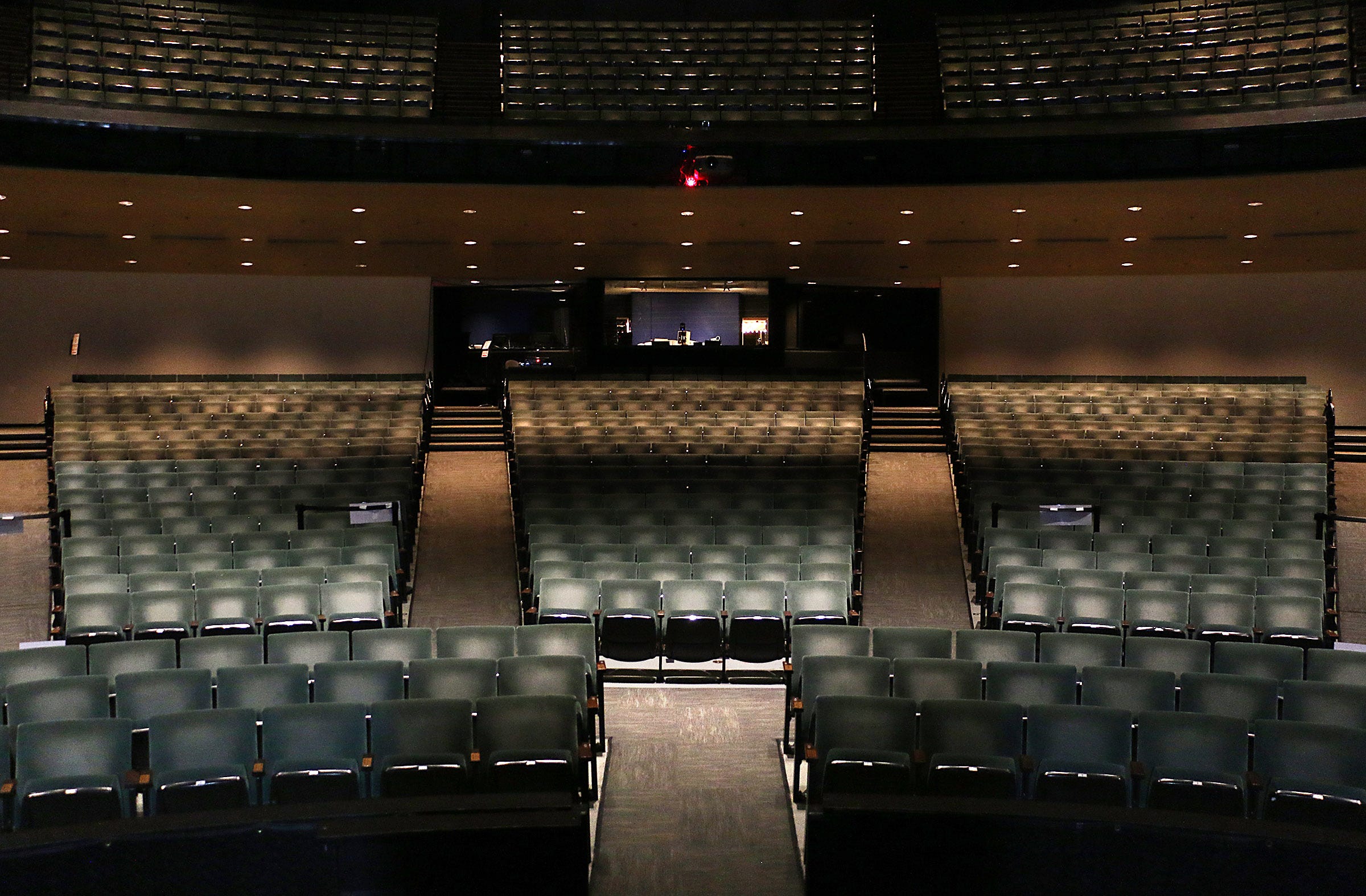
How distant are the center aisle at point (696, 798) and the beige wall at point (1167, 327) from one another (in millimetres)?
11453

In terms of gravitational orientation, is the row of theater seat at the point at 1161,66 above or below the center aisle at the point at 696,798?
above

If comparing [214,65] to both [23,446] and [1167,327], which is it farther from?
[1167,327]

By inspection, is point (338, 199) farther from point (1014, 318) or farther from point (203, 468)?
point (1014, 318)

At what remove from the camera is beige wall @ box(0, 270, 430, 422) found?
1597cm

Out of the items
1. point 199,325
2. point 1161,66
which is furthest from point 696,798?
point 199,325

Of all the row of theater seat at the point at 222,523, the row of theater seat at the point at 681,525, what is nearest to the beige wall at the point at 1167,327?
the row of theater seat at the point at 681,525

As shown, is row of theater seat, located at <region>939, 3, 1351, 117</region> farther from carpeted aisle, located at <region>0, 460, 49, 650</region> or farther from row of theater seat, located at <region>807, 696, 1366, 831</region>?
carpeted aisle, located at <region>0, 460, 49, 650</region>

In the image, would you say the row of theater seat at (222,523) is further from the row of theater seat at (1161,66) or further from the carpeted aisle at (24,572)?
the row of theater seat at (1161,66)

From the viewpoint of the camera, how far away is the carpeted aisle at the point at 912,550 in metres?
8.66

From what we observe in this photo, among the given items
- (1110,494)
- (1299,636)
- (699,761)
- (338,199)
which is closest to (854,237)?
(1110,494)

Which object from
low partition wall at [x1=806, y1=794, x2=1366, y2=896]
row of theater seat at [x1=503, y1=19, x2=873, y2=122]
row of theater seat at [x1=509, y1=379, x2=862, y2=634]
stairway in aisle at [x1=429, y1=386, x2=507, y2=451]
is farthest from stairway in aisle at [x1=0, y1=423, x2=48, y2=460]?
low partition wall at [x1=806, y1=794, x2=1366, y2=896]

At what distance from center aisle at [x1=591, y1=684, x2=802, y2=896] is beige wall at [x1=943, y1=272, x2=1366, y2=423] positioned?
11453 millimetres

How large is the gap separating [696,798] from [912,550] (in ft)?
16.2

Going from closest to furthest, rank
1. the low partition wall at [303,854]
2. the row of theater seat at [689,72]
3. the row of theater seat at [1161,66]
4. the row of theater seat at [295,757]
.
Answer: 1. the low partition wall at [303,854]
2. the row of theater seat at [295,757]
3. the row of theater seat at [1161,66]
4. the row of theater seat at [689,72]
